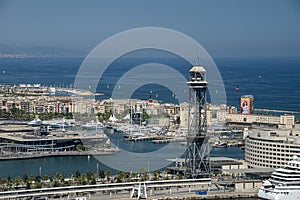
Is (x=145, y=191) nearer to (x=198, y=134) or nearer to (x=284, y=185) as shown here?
(x=198, y=134)

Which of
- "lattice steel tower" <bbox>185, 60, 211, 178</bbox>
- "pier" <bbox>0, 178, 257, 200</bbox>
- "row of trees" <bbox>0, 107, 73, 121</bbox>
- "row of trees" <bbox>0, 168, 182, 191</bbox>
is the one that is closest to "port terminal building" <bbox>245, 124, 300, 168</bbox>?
"lattice steel tower" <bbox>185, 60, 211, 178</bbox>

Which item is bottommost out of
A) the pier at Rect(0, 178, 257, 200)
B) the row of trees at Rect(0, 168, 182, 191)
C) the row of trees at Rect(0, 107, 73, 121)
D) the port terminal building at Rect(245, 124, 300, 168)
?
the pier at Rect(0, 178, 257, 200)

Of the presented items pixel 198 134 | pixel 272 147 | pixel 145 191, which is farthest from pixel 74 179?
pixel 272 147

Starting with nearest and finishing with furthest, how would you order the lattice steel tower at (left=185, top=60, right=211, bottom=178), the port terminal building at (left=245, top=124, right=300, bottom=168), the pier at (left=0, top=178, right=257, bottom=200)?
the pier at (left=0, top=178, right=257, bottom=200) → the lattice steel tower at (left=185, top=60, right=211, bottom=178) → the port terminal building at (left=245, top=124, right=300, bottom=168)

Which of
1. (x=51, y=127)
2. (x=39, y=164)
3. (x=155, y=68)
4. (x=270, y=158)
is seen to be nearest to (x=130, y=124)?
(x=51, y=127)

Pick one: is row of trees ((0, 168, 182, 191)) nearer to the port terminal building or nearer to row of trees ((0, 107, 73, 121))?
the port terminal building

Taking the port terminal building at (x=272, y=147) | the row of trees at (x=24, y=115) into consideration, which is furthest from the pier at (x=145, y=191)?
the row of trees at (x=24, y=115)

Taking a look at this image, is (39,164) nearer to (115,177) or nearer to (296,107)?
(115,177)
